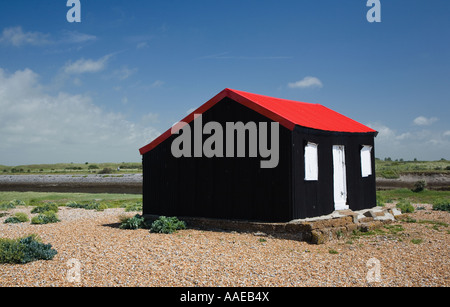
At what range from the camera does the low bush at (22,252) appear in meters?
10.0

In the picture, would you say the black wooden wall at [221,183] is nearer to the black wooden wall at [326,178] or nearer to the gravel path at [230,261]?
the black wooden wall at [326,178]

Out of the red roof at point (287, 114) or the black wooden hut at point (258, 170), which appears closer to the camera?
the black wooden hut at point (258, 170)

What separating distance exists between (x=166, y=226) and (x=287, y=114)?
6069 mm

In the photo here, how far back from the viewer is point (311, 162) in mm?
14203

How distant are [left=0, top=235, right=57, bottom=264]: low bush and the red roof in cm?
687

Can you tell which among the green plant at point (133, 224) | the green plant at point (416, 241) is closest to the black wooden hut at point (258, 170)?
the green plant at point (133, 224)

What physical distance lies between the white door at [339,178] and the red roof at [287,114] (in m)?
0.92

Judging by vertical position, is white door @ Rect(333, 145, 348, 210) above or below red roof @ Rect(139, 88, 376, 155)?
below

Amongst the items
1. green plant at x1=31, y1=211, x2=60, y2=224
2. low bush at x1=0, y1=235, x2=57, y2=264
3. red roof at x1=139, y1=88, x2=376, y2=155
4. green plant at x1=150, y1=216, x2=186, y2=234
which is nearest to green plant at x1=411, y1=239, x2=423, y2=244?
red roof at x1=139, y1=88, x2=376, y2=155

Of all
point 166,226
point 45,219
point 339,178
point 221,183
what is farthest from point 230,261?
point 45,219

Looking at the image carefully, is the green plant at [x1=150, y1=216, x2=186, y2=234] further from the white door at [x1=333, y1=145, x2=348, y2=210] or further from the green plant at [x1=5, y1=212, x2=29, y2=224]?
the green plant at [x1=5, y1=212, x2=29, y2=224]

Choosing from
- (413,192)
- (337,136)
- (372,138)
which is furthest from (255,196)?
(413,192)

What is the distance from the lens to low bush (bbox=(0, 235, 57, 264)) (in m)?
10.0
